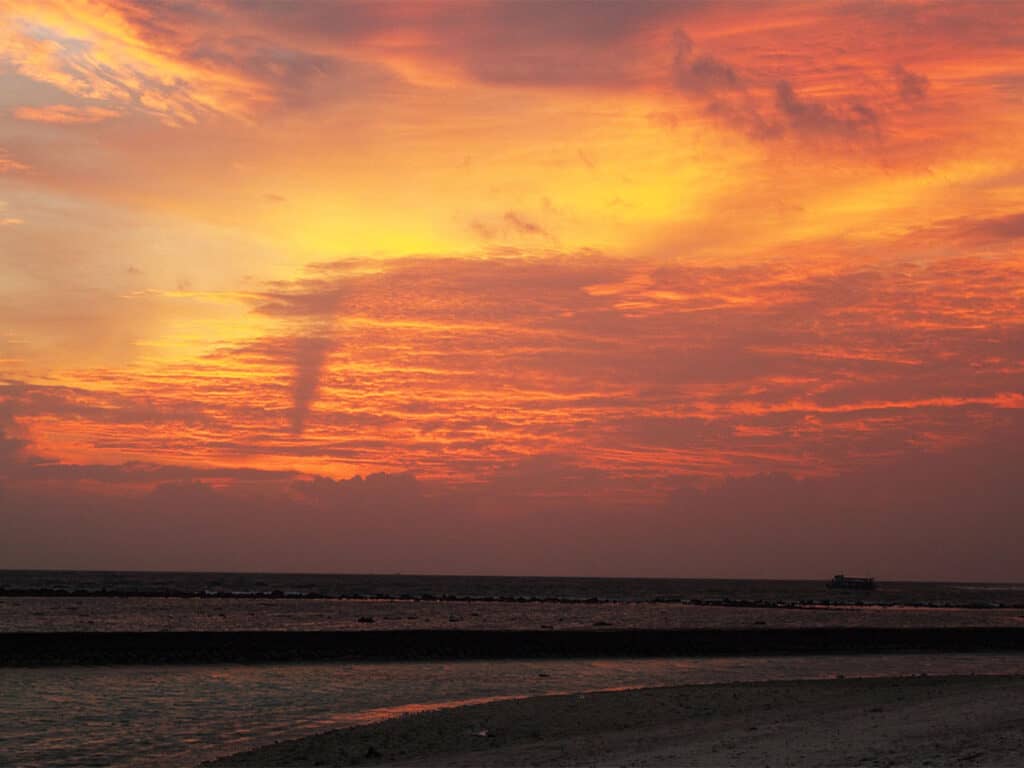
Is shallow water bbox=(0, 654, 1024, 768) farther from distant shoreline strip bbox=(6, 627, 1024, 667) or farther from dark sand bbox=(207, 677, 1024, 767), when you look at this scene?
distant shoreline strip bbox=(6, 627, 1024, 667)

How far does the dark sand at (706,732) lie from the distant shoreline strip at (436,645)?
2084 centimetres

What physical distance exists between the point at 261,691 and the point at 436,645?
19.6m

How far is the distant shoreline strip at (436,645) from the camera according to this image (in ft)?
165

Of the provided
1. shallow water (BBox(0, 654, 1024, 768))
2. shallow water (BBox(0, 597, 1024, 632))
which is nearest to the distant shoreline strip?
shallow water (BBox(0, 654, 1024, 768))

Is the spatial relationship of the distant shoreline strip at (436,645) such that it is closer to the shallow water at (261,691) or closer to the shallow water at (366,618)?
the shallow water at (261,691)

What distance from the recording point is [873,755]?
66.2 feet

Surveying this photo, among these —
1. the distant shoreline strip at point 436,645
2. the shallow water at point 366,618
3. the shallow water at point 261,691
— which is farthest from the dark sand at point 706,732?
the shallow water at point 366,618

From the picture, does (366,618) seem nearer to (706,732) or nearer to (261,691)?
(261,691)

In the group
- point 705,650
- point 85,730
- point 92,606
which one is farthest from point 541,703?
Answer: point 92,606

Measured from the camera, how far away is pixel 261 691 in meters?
38.5

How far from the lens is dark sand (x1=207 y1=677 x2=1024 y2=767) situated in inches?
A: 821

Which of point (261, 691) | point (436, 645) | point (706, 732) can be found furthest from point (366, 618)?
point (706, 732)

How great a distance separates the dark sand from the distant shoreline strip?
20.8 meters

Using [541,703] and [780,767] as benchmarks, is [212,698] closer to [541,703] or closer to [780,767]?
[541,703]
